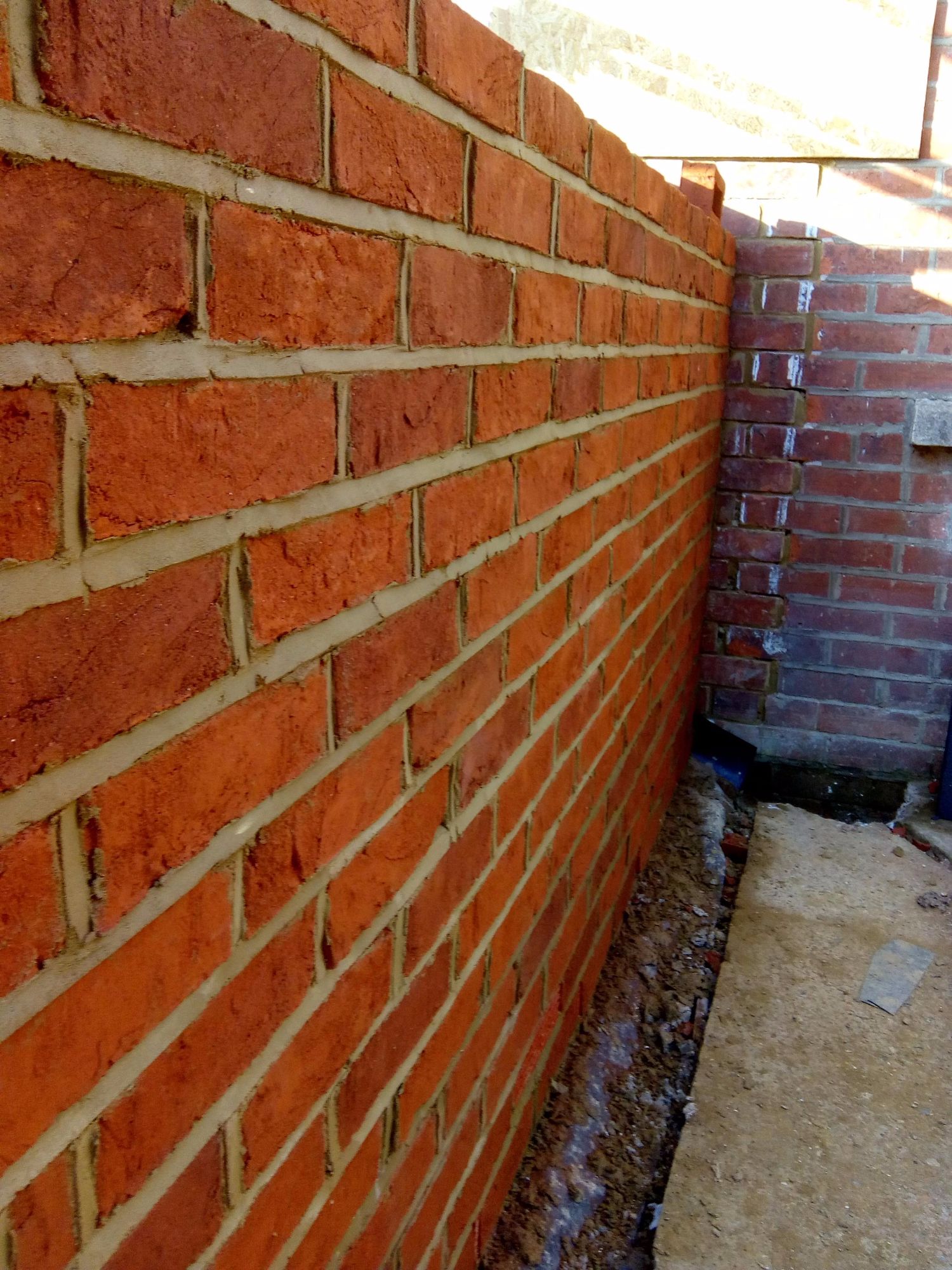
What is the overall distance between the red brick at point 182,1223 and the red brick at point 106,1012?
16cm

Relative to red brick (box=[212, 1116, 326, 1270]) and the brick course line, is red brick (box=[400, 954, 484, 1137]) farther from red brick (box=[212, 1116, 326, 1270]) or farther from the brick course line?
red brick (box=[212, 1116, 326, 1270])

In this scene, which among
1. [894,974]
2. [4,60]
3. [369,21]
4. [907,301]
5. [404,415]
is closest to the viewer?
[4,60]

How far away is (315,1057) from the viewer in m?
1.05

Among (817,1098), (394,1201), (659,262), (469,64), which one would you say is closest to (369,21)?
(469,64)

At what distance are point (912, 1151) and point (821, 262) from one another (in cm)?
277

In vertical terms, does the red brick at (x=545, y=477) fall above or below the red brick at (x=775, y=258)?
below

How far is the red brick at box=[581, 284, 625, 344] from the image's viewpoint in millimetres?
1823

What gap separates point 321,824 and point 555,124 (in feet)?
3.65

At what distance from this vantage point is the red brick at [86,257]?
0.58 metres

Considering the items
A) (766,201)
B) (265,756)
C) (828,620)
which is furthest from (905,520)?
(265,756)

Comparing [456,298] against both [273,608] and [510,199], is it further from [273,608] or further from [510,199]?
[273,608]

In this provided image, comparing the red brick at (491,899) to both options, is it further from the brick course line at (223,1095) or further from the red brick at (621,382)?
the red brick at (621,382)

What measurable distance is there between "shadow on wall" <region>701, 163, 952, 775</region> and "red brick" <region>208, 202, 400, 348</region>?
2.93 m

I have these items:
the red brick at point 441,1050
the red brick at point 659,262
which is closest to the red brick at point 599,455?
the red brick at point 659,262
